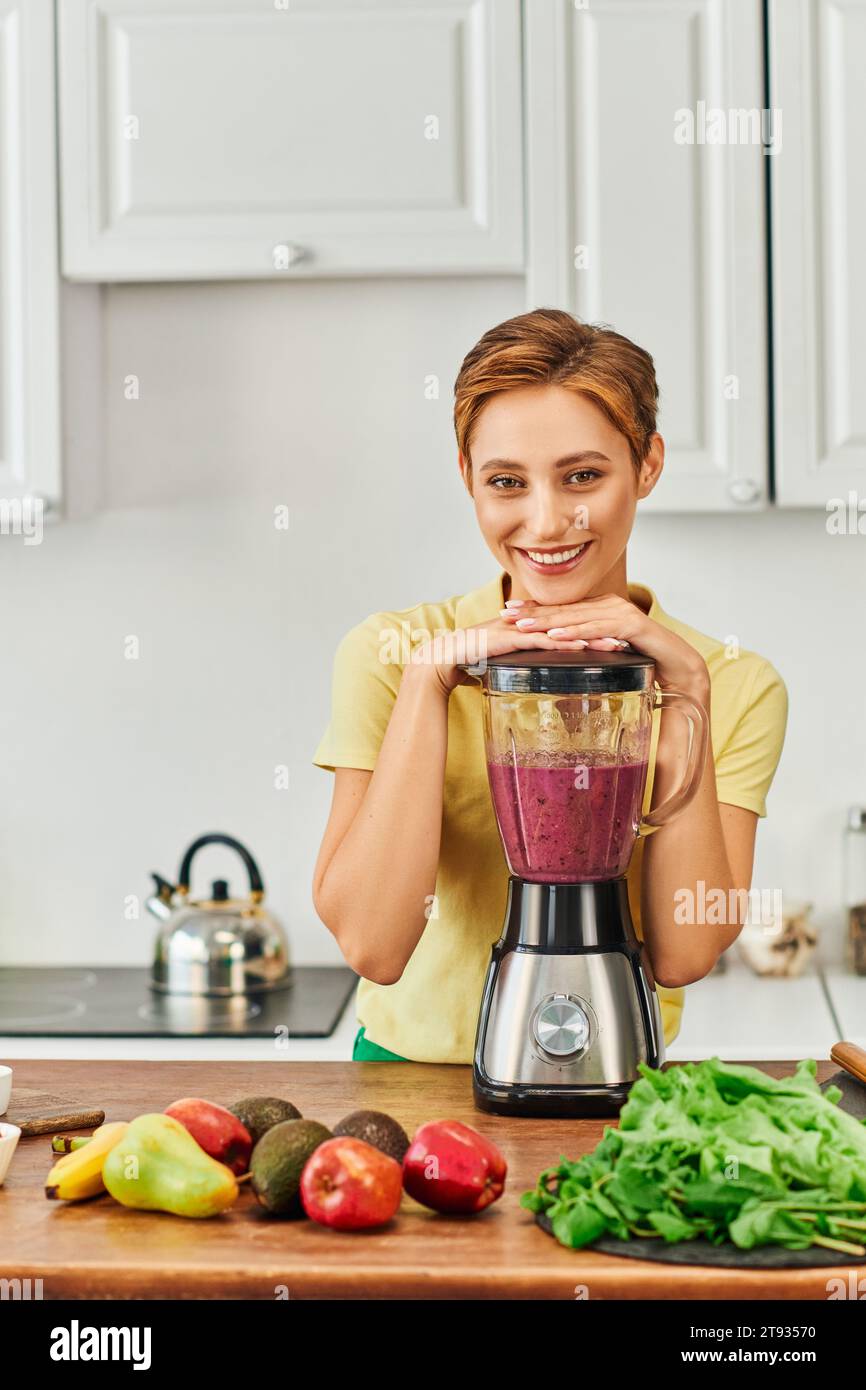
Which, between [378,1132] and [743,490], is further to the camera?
[743,490]

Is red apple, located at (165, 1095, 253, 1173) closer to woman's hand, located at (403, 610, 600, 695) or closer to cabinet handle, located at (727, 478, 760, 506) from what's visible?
woman's hand, located at (403, 610, 600, 695)

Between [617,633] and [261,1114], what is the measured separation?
472mm

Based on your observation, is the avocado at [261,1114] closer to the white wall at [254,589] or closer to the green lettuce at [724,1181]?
the green lettuce at [724,1181]

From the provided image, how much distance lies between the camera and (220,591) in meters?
2.57

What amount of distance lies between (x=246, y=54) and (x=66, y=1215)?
1.78 metres

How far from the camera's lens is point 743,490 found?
2.17 meters

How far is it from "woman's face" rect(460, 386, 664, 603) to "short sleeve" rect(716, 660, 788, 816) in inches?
8.9

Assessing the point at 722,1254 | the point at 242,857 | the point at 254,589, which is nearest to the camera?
the point at 722,1254

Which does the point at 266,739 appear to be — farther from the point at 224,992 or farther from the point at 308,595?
the point at 224,992

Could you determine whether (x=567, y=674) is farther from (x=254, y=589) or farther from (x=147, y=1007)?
(x=254, y=589)

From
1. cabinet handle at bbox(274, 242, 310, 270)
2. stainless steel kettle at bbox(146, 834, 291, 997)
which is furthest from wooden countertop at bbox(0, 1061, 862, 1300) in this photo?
cabinet handle at bbox(274, 242, 310, 270)

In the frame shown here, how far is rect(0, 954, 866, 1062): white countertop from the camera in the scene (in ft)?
6.74

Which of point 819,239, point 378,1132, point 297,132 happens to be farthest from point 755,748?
point 297,132
